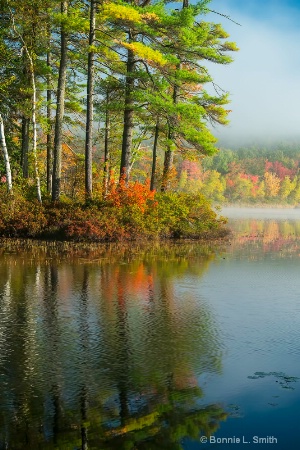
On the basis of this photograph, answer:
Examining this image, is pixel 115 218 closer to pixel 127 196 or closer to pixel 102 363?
pixel 127 196

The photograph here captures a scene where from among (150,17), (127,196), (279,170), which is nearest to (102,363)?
(127,196)

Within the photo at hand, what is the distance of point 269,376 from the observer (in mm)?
6730

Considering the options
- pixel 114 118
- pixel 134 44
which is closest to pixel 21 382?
pixel 134 44

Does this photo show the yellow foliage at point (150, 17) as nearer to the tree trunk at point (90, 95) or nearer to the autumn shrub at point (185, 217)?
the tree trunk at point (90, 95)

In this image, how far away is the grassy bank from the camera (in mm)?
21547

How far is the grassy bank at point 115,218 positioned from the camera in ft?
70.7

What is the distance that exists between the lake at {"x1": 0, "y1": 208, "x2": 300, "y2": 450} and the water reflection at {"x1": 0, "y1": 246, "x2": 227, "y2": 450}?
0.02 metres

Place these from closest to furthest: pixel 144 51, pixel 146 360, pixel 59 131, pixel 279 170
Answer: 1. pixel 146 360
2. pixel 144 51
3. pixel 59 131
4. pixel 279 170

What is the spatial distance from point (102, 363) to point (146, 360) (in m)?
0.62

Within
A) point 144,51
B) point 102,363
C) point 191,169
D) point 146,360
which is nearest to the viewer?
point 102,363

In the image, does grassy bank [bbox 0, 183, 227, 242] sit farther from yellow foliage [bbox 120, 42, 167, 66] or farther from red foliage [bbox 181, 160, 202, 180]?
red foliage [bbox 181, 160, 202, 180]

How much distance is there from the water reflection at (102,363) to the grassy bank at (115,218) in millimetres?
8057

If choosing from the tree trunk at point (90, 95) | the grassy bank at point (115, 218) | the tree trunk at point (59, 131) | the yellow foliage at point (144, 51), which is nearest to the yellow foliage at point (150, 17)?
the yellow foliage at point (144, 51)

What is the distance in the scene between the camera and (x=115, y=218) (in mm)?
22875
